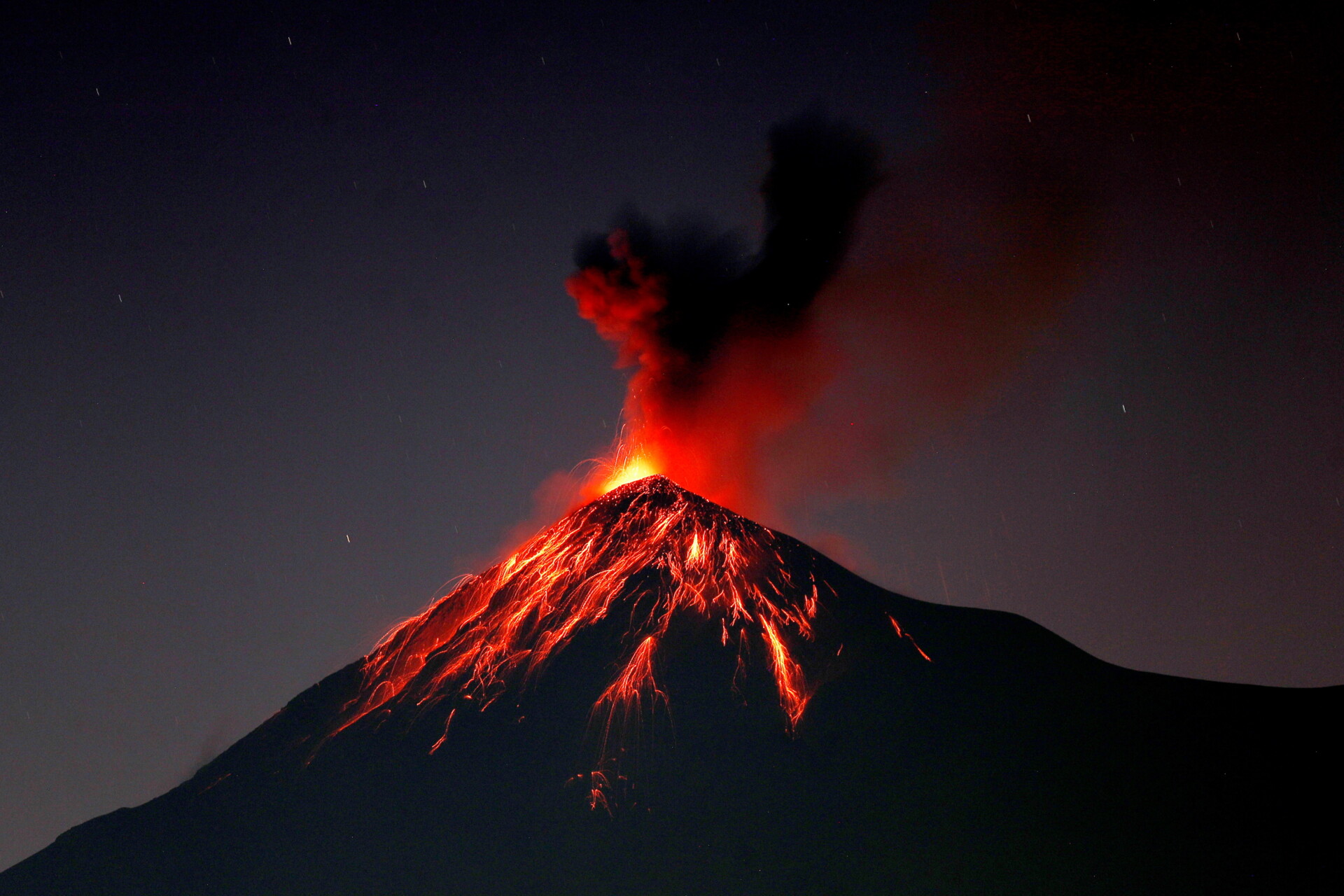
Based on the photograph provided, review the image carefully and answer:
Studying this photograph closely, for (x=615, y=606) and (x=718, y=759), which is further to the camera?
(x=615, y=606)

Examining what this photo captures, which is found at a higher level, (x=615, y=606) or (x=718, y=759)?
(x=615, y=606)

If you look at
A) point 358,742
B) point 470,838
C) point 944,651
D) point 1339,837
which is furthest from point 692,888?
point 1339,837

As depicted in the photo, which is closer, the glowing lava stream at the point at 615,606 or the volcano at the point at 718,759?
the volcano at the point at 718,759

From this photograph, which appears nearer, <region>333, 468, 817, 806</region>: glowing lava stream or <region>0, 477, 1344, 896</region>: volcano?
<region>0, 477, 1344, 896</region>: volcano
